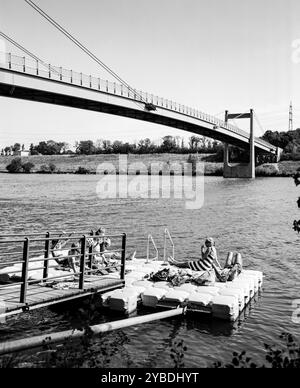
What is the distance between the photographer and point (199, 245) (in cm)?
2206

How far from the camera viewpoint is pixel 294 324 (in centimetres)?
1070

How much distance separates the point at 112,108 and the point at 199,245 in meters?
30.5

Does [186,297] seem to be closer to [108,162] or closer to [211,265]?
[211,265]

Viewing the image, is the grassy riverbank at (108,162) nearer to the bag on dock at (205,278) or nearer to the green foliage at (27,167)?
the green foliage at (27,167)

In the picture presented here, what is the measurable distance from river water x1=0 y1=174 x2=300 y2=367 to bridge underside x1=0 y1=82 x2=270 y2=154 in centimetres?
946

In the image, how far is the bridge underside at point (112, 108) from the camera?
3790cm

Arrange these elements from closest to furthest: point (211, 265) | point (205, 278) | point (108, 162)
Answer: point (205, 278), point (211, 265), point (108, 162)

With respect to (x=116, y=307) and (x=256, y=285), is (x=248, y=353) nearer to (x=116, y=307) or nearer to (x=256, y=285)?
(x=116, y=307)

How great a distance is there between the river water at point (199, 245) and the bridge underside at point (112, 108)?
9.46 meters

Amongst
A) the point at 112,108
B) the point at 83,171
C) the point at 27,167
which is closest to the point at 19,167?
the point at 27,167

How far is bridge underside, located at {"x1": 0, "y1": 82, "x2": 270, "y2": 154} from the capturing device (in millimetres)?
37897

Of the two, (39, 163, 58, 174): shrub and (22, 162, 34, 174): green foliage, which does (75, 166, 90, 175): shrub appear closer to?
(39, 163, 58, 174): shrub
